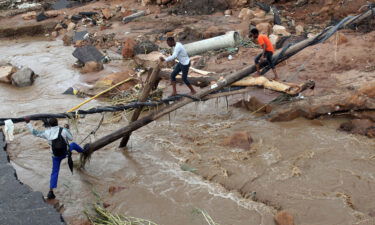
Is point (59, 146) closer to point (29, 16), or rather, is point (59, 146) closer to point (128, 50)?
point (128, 50)

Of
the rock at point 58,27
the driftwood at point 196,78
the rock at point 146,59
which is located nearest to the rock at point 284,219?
the driftwood at point 196,78

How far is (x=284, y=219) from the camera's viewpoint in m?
5.03

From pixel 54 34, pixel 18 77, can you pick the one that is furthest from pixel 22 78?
pixel 54 34

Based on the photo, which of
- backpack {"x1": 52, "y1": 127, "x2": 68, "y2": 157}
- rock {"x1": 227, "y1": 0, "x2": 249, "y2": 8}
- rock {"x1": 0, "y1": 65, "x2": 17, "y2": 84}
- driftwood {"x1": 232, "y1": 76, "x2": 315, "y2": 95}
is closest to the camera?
backpack {"x1": 52, "y1": 127, "x2": 68, "y2": 157}

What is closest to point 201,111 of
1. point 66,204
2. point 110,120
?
point 110,120

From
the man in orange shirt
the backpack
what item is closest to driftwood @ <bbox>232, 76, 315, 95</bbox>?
the man in orange shirt

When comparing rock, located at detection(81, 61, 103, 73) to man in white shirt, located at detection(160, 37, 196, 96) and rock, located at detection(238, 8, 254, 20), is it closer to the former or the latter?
rock, located at detection(238, 8, 254, 20)

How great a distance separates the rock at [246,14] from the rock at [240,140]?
8.67 meters

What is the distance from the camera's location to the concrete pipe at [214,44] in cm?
1230

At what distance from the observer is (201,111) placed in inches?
358

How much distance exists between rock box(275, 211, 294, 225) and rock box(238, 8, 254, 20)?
11.1 m

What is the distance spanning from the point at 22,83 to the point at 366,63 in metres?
9.92

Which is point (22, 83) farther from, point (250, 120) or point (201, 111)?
point (250, 120)

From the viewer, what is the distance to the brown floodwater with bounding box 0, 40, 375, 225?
5555mm
